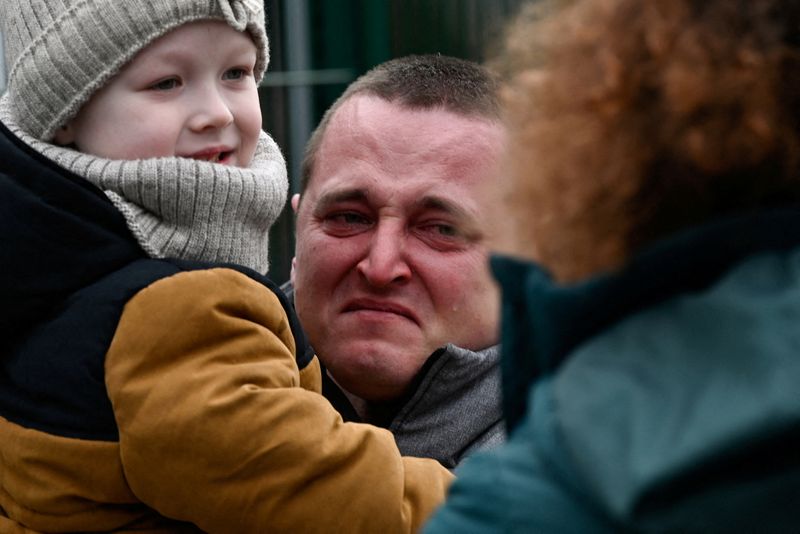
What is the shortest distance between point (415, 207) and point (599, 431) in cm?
200

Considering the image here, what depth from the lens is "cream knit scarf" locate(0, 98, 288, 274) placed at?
2086mm

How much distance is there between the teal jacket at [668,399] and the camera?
98cm

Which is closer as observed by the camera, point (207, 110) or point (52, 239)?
point (52, 239)

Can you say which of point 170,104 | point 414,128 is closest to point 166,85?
point 170,104

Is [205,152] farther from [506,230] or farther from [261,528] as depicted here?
[506,230]

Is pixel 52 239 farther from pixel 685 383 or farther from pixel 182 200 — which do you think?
pixel 685 383

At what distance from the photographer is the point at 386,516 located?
2.03 meters

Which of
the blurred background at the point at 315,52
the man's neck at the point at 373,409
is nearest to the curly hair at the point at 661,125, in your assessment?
the man's neck at the point at 373,409

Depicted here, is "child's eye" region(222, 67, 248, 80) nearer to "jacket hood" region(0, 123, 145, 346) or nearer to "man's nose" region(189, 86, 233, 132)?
"man's nose" region(189, 86, 233, 132)

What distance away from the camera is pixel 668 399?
3.33 feet

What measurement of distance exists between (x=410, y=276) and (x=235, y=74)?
853 millimetres

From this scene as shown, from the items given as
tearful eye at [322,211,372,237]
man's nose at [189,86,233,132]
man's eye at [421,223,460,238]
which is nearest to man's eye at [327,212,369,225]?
tearful eye at [322,211,372,237]

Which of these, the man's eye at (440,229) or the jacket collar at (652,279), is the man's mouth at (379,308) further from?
the jacket collar at (652,279)

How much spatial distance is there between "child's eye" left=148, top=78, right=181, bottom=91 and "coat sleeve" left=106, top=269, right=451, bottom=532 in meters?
0.35
